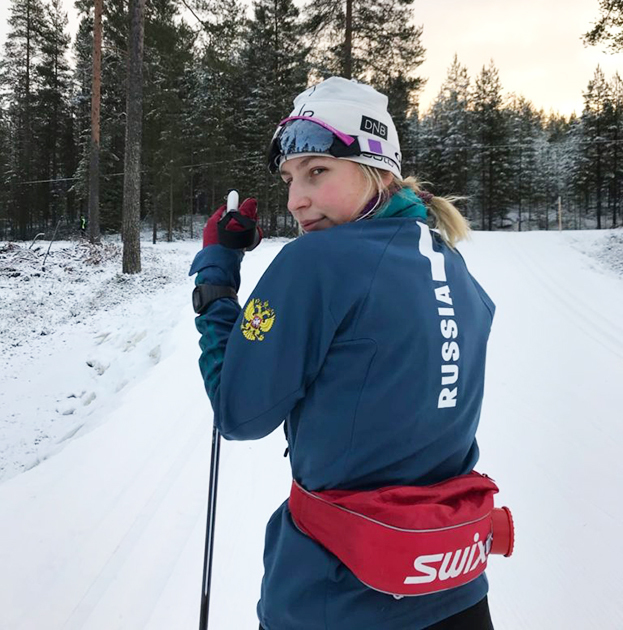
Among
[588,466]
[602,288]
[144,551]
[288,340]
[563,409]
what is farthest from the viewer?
[602,288]

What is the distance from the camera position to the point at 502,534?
3.76ft

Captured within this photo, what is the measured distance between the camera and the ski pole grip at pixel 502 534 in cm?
114

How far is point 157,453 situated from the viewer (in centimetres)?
356

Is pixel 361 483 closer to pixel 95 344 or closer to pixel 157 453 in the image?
pixel 157 453

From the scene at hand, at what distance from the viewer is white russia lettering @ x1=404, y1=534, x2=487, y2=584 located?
937 mm

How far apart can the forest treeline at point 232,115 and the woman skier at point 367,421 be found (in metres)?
11.7

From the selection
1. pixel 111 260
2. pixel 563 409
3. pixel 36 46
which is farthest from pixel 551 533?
→ pixel 36 46

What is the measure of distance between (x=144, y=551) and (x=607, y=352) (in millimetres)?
5536

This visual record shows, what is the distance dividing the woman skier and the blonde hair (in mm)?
156

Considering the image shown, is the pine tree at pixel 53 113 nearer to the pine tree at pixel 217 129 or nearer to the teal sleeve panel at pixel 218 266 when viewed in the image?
the pine tree at pixel 217 129

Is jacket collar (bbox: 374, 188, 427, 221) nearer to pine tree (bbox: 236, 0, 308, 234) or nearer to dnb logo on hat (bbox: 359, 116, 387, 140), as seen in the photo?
dnb logo on hat (bbox: 359, 116, 387, 140)

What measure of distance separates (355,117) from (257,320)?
2.19 feet

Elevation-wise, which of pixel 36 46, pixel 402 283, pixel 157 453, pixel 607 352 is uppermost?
pixel 36 46

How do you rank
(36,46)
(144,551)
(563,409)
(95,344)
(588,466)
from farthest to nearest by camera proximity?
(36,46) → (95,344) → (563,409) → (588,466) → (144,551)
